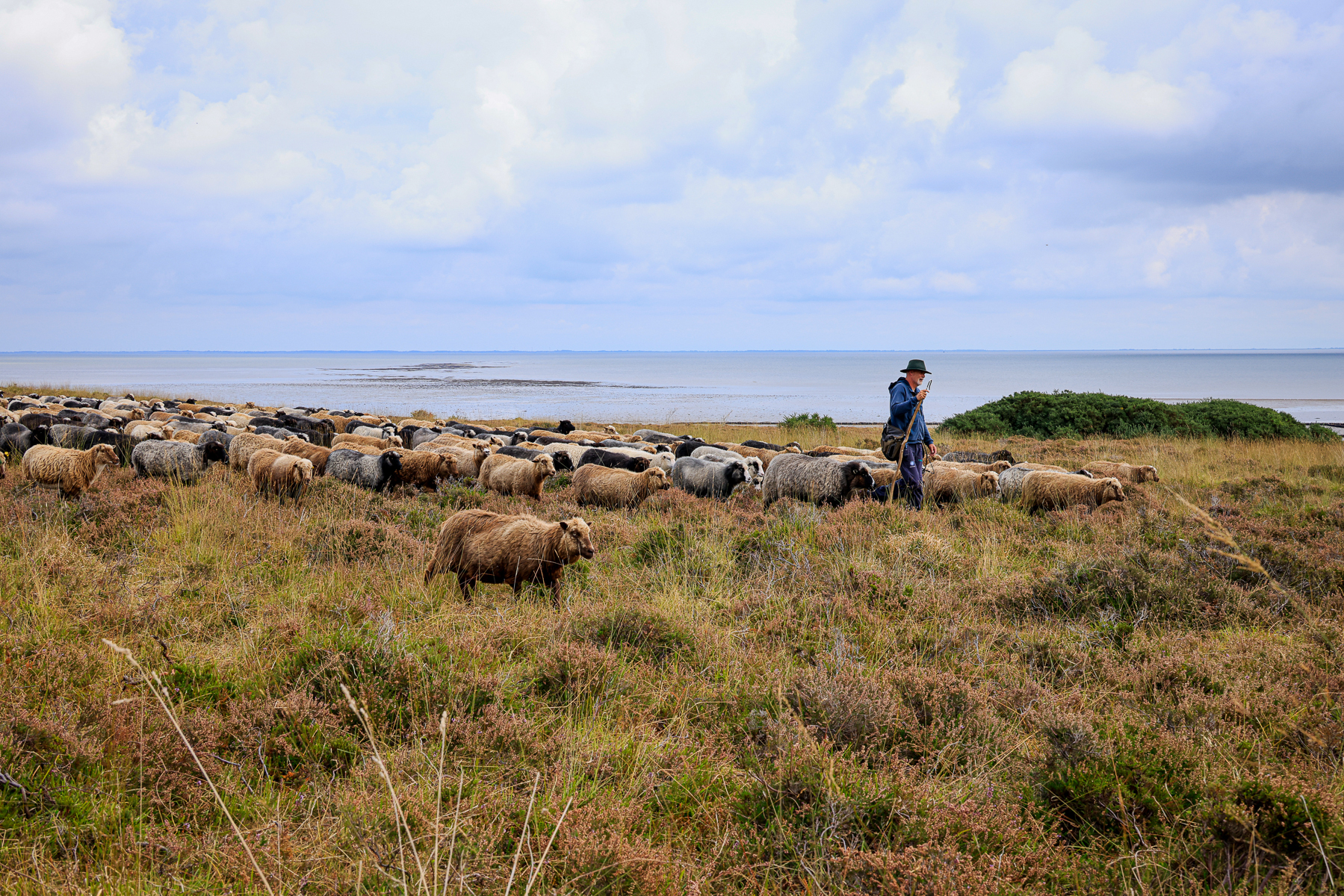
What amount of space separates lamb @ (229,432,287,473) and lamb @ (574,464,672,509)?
643cm

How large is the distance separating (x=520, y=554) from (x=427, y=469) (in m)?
7.05

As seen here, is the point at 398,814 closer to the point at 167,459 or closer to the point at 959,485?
the point at 959,485

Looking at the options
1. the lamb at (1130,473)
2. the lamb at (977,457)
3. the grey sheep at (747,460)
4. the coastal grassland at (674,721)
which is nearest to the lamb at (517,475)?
the grey sheep at (747,460)

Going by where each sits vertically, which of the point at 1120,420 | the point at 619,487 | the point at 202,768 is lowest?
the point at 619,487

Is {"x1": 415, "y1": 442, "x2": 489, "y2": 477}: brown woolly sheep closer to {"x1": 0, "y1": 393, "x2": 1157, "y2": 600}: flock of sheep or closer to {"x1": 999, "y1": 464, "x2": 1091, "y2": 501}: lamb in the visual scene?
{"x1": 0, "y1": 393, "x2": 1157, "y2": 600}: flock of sheep

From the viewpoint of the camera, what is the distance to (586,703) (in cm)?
436

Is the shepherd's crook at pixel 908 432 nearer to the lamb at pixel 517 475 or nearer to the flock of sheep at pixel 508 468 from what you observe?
the flock of sheep at pixel 508 468

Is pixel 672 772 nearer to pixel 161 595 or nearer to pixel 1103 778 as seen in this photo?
pixel 1103 778

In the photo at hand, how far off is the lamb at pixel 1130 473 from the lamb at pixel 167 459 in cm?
1815

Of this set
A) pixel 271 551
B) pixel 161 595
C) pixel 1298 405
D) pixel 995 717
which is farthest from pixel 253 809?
pixel 1298 405

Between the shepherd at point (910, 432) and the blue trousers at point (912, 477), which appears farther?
the blue trousers at point (912, 477)

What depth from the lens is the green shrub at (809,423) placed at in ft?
94.1

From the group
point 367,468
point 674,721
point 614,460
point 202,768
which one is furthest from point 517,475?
point 202,768

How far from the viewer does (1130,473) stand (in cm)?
1437
